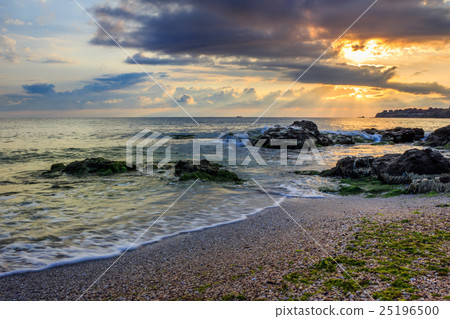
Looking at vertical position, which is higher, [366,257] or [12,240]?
[366,257]

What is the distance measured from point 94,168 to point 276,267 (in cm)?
1270

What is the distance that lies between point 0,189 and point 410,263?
1274 cm

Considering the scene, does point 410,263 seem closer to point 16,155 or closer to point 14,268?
Result: point 14,268

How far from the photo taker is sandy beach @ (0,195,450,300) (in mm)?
3197

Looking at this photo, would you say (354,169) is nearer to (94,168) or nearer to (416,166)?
(416,166)

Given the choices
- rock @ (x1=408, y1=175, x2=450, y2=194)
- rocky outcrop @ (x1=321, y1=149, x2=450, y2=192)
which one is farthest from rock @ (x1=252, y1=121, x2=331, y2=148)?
rock @ (x1=408, y1=175, x2=450, y2=194)

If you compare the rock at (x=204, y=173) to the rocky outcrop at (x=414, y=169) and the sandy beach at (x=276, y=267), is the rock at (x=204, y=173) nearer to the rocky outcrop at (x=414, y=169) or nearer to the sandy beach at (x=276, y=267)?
the rocky outcrop at (x=414, y=169)

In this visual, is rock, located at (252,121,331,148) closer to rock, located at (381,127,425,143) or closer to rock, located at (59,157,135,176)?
rock, located at (381,127,425,143)

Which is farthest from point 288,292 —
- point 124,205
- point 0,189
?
point 0,189

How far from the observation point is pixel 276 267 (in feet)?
12.8

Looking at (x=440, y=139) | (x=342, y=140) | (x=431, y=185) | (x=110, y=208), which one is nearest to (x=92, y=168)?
(x=110, y=208)

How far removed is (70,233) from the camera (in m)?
6.22

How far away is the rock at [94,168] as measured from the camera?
14.2 meters

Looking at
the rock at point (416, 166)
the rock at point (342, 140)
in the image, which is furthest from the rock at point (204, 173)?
the rock at point (342, 140)
